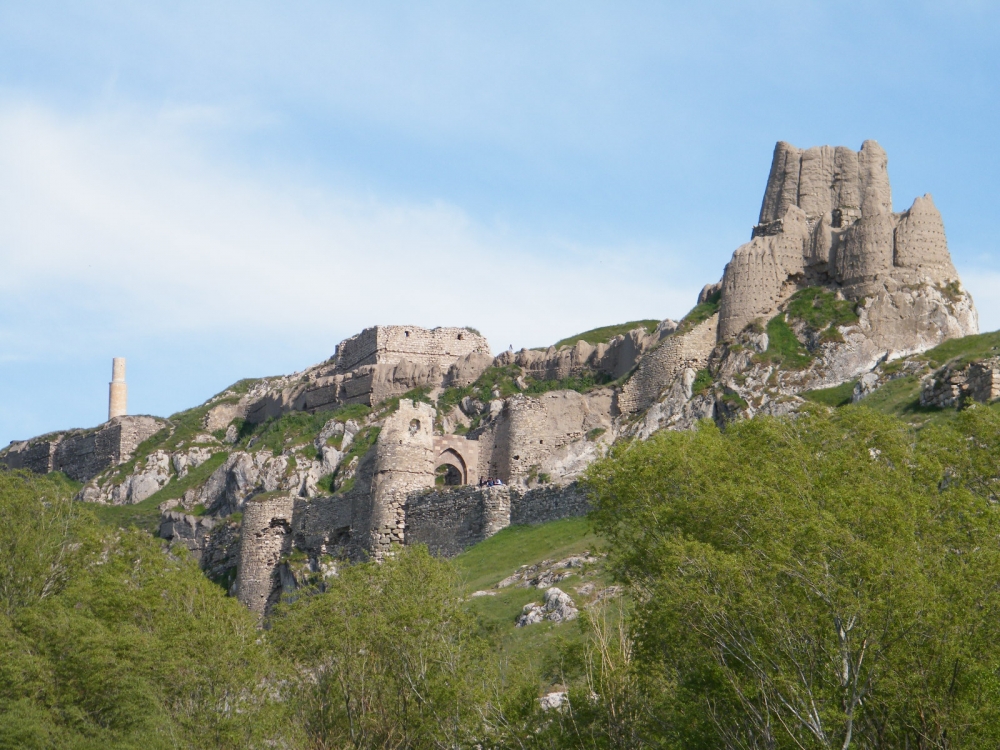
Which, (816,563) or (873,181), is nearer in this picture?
(816,563)

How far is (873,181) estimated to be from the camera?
233 ft

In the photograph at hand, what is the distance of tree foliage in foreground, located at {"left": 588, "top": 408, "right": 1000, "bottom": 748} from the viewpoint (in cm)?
Result: 2795

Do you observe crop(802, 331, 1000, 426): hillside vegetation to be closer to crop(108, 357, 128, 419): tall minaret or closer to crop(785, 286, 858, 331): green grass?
crop(785, 286, 858, 331): green grass

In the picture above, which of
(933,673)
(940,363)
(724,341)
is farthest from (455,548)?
(933,673)

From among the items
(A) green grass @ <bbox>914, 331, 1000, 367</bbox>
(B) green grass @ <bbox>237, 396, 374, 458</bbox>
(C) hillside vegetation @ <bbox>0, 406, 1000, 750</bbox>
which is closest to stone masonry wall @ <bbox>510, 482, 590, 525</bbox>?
Result: (C) hillside vegetation @ <bbox>0, 406, 1000, 750</bbox>

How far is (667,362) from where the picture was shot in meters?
67.4

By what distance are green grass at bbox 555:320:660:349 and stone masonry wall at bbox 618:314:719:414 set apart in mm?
15890

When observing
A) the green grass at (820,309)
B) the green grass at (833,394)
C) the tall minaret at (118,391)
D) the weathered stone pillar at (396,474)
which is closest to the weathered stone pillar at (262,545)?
the weathered stone pillar at (396,474)

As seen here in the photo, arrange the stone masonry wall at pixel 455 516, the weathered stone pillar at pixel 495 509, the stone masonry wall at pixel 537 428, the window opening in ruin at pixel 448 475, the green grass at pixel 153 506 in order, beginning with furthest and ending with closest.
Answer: the green grass at pixel 153 506, the window opening in ruin at pixel 448 475, the stone masonry wall at pixel 537 428, the stone masonry wall at pixel 455 516, the weathered stone pillar at pixel 495 509

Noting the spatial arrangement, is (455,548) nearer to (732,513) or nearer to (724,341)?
(724,341)

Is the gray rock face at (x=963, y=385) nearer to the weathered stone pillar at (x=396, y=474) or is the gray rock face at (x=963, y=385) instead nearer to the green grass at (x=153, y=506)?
the weathered stone pillar at (x=396, y=474)

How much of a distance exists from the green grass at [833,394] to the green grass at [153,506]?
103ft

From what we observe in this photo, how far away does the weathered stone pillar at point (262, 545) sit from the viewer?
65.6m

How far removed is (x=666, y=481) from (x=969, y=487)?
6.15 metres
